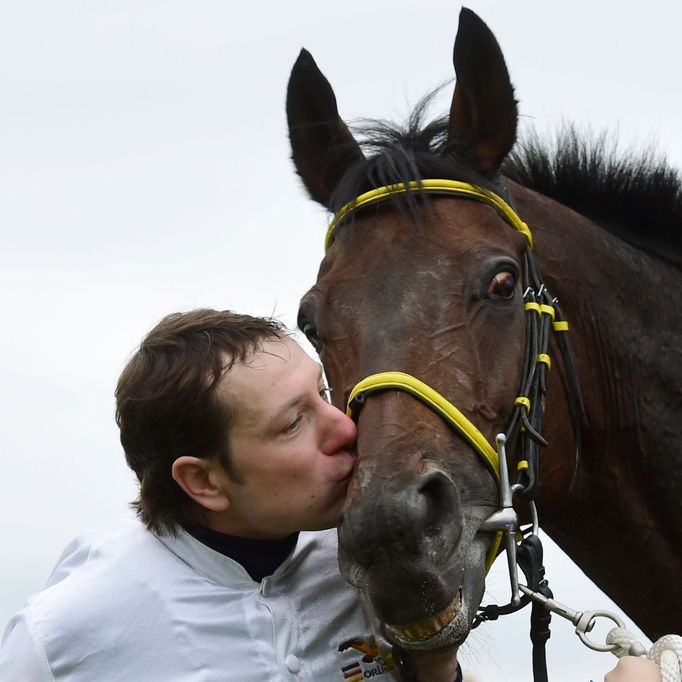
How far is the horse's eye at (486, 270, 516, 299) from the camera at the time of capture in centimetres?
→ 368

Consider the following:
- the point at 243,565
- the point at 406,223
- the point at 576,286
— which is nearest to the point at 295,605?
the point at 243,565

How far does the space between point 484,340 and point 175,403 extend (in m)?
1.12

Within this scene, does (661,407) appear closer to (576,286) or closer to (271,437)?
(576,286)

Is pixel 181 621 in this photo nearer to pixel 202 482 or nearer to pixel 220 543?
pixel 220 543

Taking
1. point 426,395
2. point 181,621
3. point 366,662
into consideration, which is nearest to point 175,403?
point 181,621

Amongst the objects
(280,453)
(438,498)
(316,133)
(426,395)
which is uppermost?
(316,133)

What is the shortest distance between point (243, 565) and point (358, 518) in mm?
520

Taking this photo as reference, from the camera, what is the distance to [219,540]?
324 centimetres

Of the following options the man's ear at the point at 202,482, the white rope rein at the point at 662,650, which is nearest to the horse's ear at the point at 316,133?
the man's ear at the point at 202,482

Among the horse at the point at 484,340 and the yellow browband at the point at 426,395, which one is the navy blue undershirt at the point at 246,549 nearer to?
the horse at the point at 484,340

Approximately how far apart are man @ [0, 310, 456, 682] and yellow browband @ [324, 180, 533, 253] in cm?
84

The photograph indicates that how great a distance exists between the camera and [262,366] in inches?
129

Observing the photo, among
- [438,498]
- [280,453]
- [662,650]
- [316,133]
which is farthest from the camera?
[316,133]

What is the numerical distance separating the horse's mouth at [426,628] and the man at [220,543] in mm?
122
